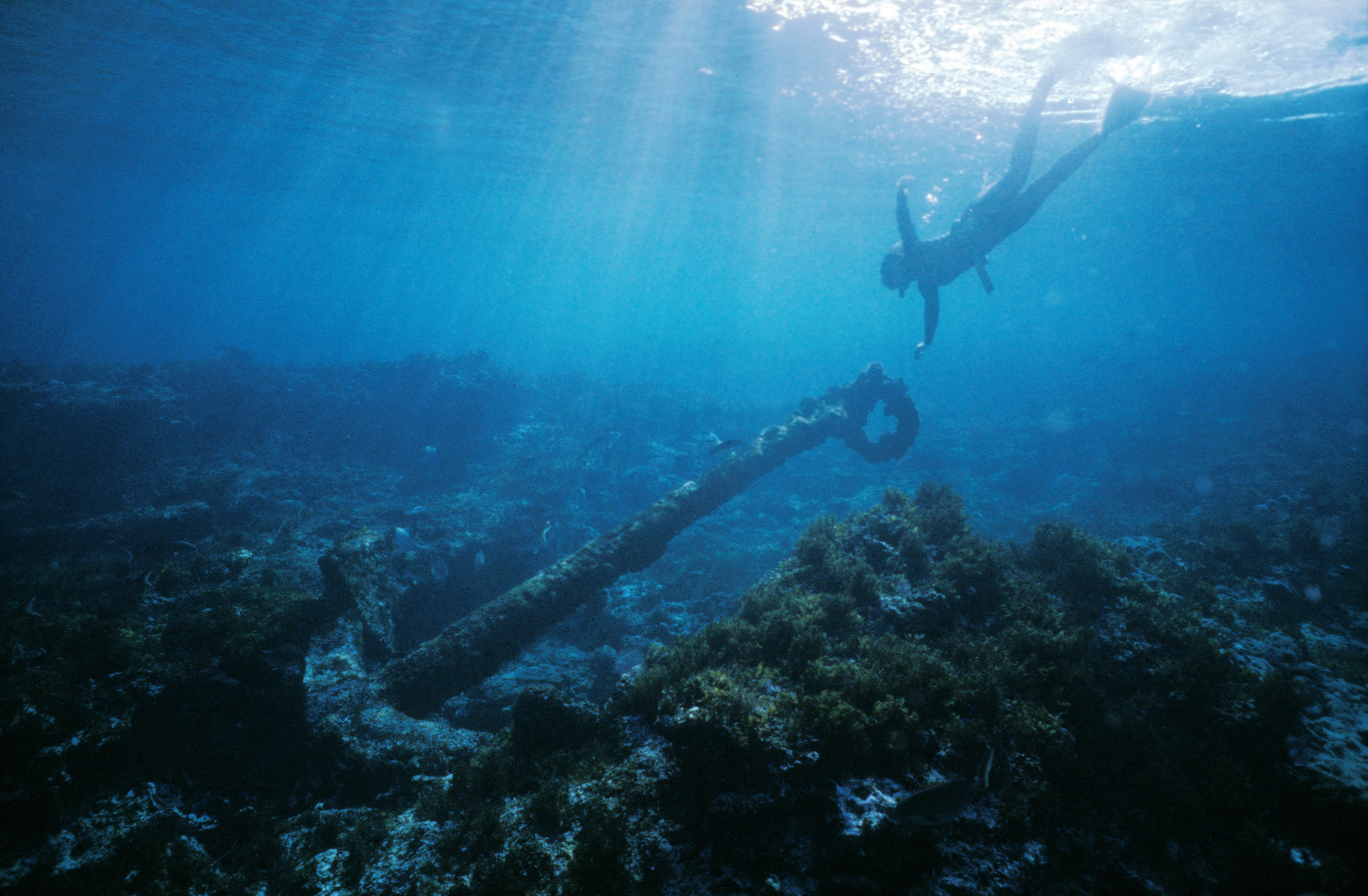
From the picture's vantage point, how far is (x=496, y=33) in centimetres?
1633

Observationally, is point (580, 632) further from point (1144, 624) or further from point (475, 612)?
point (1144, 624)

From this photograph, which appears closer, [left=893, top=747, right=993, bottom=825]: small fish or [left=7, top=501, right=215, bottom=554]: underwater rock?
[left=893, top=747, right=993, bottom=825]: small fish

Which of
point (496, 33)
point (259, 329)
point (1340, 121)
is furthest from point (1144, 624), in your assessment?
point (259, 329)

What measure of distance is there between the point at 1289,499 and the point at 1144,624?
14414 millimetres

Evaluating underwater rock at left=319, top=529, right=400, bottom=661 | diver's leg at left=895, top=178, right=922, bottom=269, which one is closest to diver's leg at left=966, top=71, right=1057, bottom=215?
diver's leg at left=895, top=178, right=922, bottom=269

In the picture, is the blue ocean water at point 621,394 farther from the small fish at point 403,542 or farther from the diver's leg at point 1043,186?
the diver's leg at point 1043,186

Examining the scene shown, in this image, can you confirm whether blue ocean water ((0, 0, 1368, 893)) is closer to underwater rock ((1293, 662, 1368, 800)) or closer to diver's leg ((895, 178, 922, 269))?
underwater rock ((1293, 662, 1368, 800))

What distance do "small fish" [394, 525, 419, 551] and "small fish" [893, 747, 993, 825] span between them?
426 inches

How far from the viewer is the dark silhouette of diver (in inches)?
514

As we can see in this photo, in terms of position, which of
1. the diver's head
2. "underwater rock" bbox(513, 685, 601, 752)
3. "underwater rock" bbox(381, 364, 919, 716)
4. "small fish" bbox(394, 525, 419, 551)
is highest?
the diver's head

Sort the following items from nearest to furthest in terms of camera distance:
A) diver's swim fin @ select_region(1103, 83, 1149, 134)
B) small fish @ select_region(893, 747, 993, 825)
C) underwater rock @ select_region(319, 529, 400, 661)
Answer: small fish @ select_region(893, 747, 993, 825)
underwater rock @ select_region(319, 529, 400, 661)
diver's swim fin @ select_region(1103, 83, 1149, 134)

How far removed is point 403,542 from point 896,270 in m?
16.2

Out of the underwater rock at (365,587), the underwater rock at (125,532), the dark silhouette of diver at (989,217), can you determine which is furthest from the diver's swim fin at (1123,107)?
the underwater rock at (125,532)

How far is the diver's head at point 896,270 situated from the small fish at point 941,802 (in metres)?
14.7
